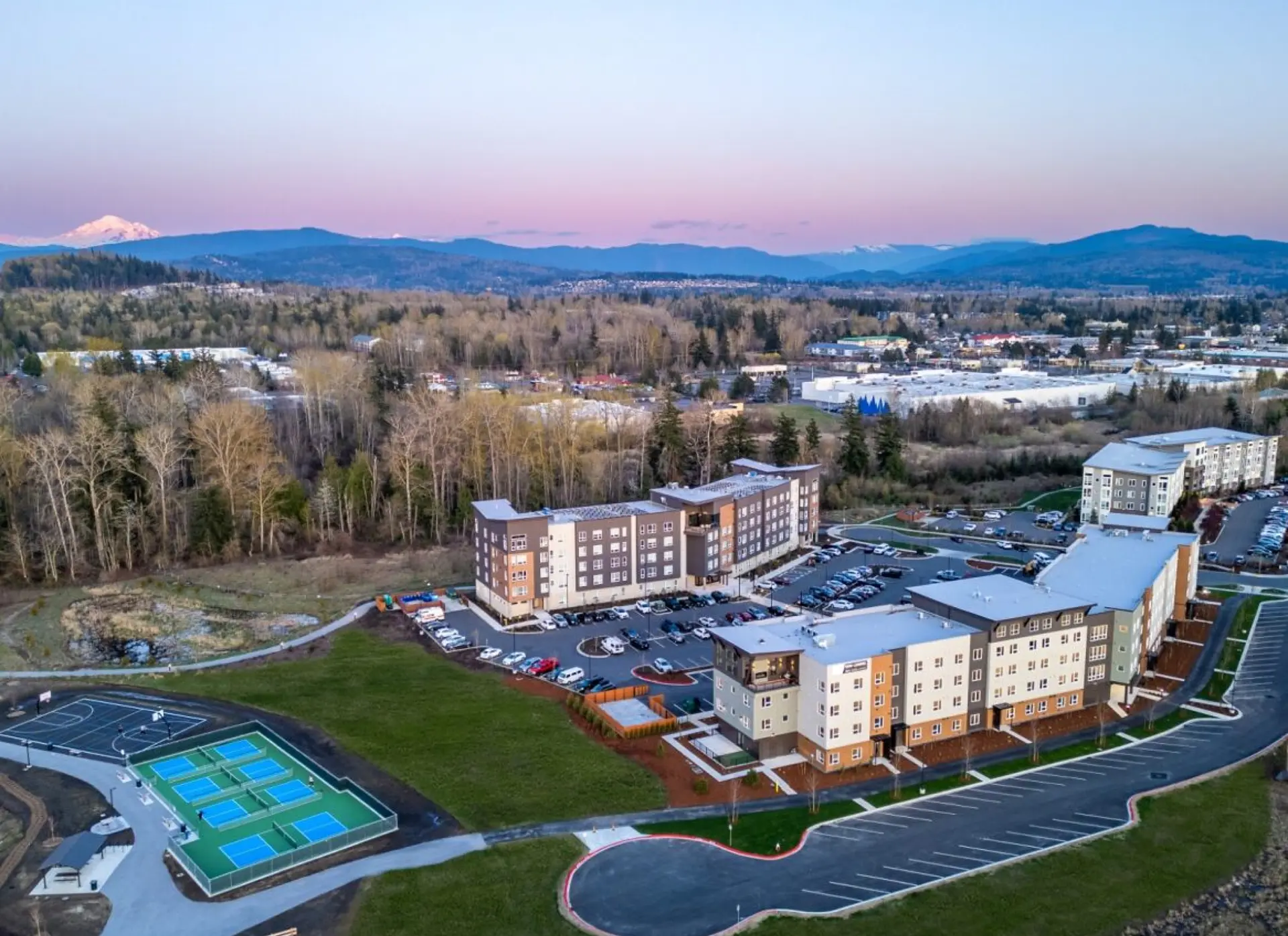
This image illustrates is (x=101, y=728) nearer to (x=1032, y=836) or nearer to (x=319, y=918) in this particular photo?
(x=319, y=918)

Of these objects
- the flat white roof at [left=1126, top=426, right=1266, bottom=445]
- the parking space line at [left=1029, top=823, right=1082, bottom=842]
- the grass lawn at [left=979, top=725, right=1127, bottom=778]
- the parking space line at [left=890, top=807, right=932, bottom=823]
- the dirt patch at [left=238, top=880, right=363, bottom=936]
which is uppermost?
the flat white roof at [left=1126, top=426, right=1266, bottom=445]

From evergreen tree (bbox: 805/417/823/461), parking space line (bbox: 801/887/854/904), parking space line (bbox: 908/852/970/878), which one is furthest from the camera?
evergreen tree (bbox: 805/417/823/461)

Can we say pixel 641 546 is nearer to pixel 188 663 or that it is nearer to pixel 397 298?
pixel 188 663

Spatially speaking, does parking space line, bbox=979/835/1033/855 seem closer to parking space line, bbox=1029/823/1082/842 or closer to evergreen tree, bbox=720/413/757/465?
parking space line, bbox=1029/823/1082/842

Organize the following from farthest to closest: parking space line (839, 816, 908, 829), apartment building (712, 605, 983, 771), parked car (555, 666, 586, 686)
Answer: parked car (555, 666, 586, 686)
apartment building (712, 605, 983, 771)
parking space line (839, 816, 908, 829)

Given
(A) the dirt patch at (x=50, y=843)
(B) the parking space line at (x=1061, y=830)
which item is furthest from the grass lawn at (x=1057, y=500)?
(A) the dirt patch at (x=50, y=843)

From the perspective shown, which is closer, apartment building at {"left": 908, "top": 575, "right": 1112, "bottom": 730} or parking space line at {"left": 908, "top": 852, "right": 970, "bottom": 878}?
parking space line at {"left": 908, "top": 852, "right": 970, "bottom": 878}

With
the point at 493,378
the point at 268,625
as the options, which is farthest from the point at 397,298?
the point at 268,625

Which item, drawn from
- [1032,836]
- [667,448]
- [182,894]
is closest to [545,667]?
[182,894]

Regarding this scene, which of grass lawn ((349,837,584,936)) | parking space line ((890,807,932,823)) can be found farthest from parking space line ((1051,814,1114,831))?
grass lawn ((349,837,584,936))
